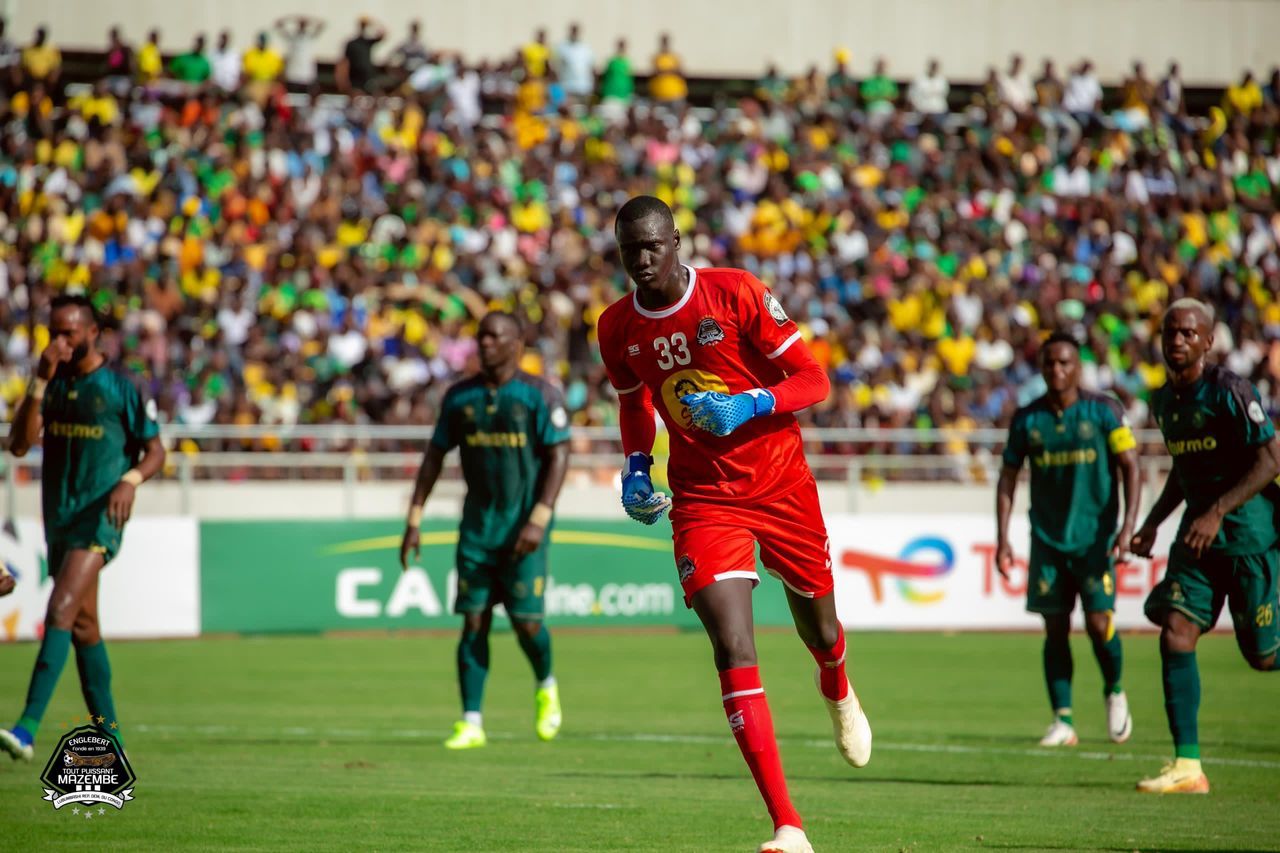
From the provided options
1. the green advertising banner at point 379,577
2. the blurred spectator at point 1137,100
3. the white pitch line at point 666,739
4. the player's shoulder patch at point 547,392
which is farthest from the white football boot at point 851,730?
the blurred spectator at point 1137,100

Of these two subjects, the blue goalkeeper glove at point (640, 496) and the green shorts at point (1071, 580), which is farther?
the green shorts at point (1071, 580)

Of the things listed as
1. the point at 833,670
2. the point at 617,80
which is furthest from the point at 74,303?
the point at 617,80

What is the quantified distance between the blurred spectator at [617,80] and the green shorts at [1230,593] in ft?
75.2

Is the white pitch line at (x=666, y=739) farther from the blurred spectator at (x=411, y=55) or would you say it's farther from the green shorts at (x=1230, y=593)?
the blurred spectator at (x=411, y=55)

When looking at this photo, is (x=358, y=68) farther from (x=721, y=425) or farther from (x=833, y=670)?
(x=721, y=425)

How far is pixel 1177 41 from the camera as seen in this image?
35.2 meters

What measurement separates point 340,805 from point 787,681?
8010 millimetres

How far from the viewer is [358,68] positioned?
97.5ft

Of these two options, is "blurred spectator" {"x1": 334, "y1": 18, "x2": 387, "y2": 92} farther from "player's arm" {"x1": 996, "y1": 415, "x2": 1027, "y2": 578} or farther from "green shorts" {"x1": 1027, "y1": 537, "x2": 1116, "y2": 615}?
"green shorts" {"x1": 1027, "y1": 537, "x2": 1116, "y2": 615}

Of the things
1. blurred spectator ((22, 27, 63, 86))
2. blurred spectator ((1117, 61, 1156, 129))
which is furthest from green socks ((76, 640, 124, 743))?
blurred spectator ((1117, 61, 1156, 129))

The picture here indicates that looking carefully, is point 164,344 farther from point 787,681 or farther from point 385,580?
point 787,681

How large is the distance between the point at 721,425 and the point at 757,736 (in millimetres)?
1224

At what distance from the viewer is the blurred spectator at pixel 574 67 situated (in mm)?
30875

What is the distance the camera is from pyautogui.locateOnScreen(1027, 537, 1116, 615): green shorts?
11.9 metres
